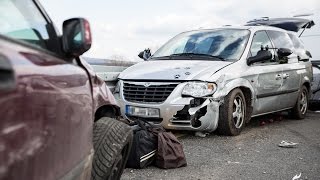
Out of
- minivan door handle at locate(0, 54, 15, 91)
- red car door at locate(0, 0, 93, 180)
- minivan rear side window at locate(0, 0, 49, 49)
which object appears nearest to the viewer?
minivan door handle at locate(0, 54, 15, 91)

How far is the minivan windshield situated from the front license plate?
1.27 m

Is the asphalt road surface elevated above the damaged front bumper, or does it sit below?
below

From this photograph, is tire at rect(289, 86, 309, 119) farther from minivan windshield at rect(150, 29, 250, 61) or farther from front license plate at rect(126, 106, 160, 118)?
front license plate at rect(126, 106, 160, 118)

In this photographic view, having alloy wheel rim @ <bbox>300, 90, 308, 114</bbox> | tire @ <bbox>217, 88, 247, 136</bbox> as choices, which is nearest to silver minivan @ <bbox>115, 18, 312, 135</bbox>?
tire @ <bbox>217, 88, 247, 136</bbox>

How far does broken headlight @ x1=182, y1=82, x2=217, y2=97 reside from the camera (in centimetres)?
680

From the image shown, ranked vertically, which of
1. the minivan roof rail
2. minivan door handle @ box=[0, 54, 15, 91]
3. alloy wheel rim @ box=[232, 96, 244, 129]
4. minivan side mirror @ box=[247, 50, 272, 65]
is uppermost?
minivan door handle @ box=[0, 54, 15, 91]

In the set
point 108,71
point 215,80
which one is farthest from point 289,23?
point 215,80

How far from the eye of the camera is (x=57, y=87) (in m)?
2.36

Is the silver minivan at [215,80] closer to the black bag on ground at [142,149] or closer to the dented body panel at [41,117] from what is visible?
the black bag on ground at [142,149]

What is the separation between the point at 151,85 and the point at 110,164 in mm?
3694

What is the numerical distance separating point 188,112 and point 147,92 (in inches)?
28.3

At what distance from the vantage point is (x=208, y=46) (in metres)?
8.04

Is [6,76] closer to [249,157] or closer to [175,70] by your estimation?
[249,157]

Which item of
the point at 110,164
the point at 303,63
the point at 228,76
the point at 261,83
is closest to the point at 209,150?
the point at 228,76
